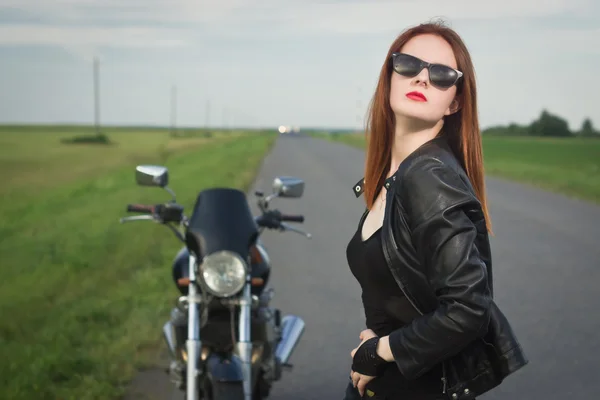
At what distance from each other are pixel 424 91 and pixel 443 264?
48 cm

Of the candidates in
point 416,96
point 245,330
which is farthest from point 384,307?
point 245,330

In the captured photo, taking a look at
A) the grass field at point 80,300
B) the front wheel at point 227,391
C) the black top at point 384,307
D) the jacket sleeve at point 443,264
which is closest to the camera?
the jacket sleeve at point 443,264

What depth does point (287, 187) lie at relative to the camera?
14.4 ft

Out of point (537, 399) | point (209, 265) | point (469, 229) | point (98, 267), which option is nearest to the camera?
point (469, 229)

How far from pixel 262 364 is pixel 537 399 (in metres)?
1.72

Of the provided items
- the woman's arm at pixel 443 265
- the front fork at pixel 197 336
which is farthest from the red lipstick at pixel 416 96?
the front fork at pixel 197 336

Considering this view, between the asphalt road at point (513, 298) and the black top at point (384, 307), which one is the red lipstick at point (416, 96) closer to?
the black top at point (384, 307)

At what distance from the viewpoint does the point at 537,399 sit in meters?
5.07

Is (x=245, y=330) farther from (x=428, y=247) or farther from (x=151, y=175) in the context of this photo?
(x=428, y=247)

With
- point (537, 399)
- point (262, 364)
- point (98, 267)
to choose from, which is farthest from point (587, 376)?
point (98, 267)

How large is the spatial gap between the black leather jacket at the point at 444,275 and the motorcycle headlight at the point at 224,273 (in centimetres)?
159

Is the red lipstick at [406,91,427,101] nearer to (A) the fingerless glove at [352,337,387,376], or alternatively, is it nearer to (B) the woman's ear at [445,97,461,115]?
(B) the woman's ear at [445,97,461,115]

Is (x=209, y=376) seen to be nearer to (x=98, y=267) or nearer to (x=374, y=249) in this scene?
(x=374, y=249)

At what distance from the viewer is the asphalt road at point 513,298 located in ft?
17.6
